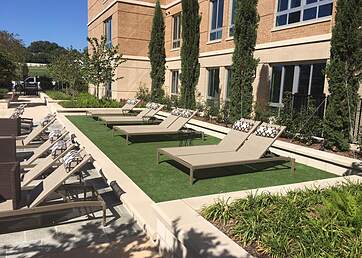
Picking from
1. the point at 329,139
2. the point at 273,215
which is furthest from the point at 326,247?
the point at 329,139

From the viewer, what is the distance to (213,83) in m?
18.4

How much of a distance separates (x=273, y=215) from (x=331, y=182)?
2462mm

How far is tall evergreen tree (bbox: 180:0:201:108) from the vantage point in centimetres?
1588

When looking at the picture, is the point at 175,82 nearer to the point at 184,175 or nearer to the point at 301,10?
the point at 301,10

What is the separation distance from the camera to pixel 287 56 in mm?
12734

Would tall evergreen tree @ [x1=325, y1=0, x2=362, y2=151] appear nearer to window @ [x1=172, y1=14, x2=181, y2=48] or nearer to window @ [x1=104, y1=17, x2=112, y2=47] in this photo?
window @ [x1=172, y1=14, x2=181, y2=48]

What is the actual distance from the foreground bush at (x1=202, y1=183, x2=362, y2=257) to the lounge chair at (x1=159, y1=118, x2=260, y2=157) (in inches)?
111

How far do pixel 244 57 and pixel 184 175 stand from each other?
702 cm

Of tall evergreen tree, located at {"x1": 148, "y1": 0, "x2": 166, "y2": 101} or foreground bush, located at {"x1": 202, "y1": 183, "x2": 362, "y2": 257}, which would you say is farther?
tall evergreen tree, located at {"x1": 148, "y1": 0, "x2": 166, "y2": 101}

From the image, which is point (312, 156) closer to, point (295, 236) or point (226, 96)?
point (295, 236)

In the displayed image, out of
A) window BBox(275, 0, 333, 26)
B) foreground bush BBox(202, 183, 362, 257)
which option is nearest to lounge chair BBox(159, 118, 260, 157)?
foreground bush BBox(202, 183, 362, 257)

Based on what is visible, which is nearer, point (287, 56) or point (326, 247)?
point (326, 247)

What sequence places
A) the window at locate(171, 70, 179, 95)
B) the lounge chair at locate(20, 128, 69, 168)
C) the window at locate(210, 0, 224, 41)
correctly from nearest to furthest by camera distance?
1. the lounge chair at locate(20, 128, 69, 168)
2. the window at locate(210, 0, 224, 41)
3. the window at locate(171, 70, 179, 95)

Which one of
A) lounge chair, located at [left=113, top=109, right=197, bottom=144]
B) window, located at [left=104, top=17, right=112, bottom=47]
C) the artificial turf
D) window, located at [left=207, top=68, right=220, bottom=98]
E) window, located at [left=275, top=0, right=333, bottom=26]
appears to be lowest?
the artificial turf
